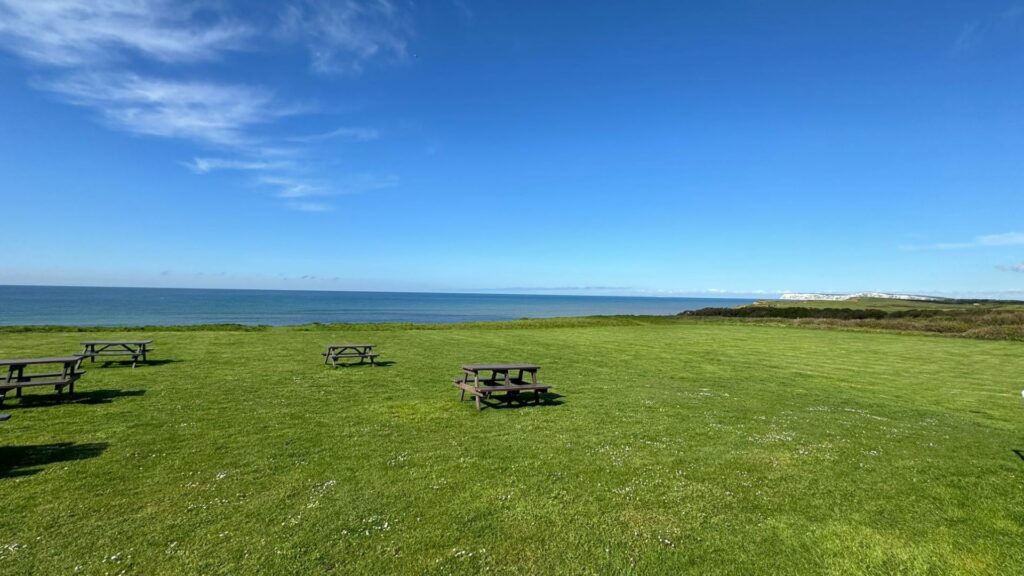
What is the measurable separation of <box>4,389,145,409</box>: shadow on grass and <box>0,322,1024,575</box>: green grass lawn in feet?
0.33

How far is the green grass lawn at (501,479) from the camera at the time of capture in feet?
17.1

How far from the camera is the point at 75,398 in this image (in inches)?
474

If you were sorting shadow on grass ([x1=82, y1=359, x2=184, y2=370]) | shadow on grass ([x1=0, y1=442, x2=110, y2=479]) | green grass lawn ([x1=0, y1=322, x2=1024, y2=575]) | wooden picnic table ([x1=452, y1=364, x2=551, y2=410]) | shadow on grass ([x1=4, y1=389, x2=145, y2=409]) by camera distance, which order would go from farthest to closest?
shadow on grass ([x1=82, y1=359, x2=184, y2=370])
wooden picnic table ([x1=452, y1=364, x2=551, y2=410])
shadow on grass ([x1=4, y1=389, x2=145, y2=409])
shadow on grass ([x1=0, y1=442, x2=110, y2=479])
green grass lawn ([x1=0, y1=322, x2=1024, y2=575])

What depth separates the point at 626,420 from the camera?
11008 millimetres

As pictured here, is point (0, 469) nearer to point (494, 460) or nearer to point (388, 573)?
point (388, 573)

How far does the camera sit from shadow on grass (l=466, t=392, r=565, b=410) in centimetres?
1252

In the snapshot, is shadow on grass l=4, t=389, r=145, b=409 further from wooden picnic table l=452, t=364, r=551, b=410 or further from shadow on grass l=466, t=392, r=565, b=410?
shadow on grass l=466, t=392, r=565, b=410

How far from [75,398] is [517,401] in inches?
460

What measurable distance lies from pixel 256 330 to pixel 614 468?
3206 centimetres

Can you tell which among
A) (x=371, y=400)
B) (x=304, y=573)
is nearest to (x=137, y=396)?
(x=371, y=400)

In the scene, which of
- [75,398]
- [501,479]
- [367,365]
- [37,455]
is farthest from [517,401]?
[75,398]

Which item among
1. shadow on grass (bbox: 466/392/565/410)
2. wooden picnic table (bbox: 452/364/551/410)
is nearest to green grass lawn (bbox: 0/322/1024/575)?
shadow on grass (bbox: 466/392/565/410)

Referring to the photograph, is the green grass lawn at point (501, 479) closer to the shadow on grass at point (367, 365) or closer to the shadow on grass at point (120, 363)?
the shadow on grass at point (120, 363)

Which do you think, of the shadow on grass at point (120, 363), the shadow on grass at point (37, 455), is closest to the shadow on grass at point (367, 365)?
the shadow on grass at point (120, 363)
